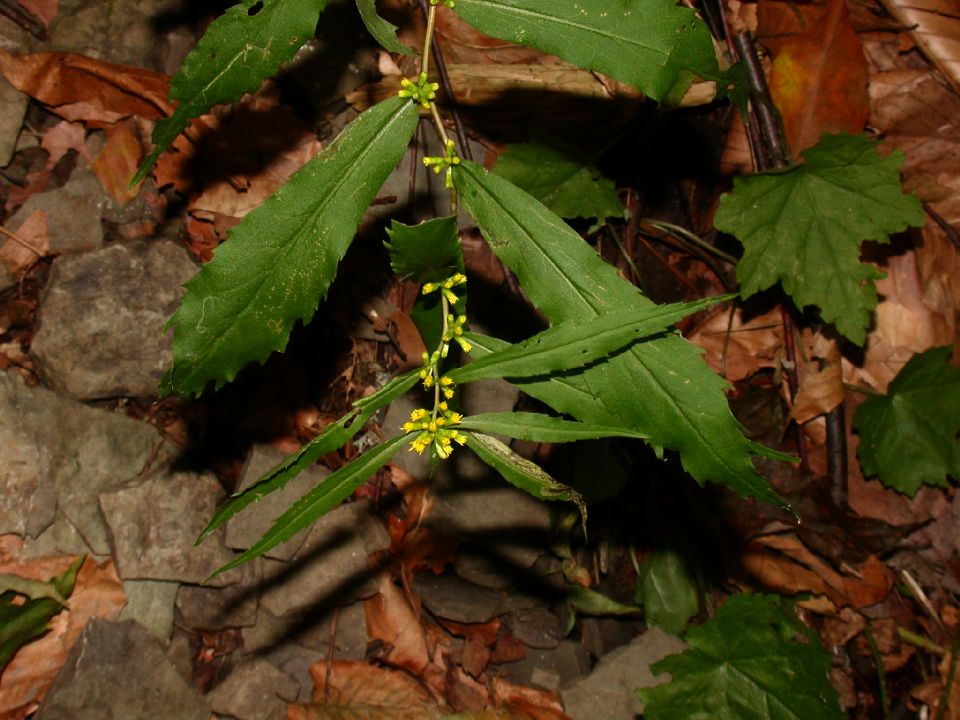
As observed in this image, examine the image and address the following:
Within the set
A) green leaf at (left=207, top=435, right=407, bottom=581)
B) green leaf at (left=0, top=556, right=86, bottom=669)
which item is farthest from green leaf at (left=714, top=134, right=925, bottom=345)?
green leaf at (left=0, top=556, right=86, bottom=669)

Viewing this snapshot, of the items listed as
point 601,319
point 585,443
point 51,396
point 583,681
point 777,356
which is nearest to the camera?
point 601,319

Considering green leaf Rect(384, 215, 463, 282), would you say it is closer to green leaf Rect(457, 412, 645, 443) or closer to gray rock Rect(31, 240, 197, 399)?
green leaf Rect(457, 412, 645, 443)

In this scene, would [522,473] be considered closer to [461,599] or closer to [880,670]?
[461,599]

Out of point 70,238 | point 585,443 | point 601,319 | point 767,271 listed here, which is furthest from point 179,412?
point 767,271

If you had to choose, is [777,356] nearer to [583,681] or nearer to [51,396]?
[583,681]

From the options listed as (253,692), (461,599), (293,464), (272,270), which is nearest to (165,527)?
(253,692)
